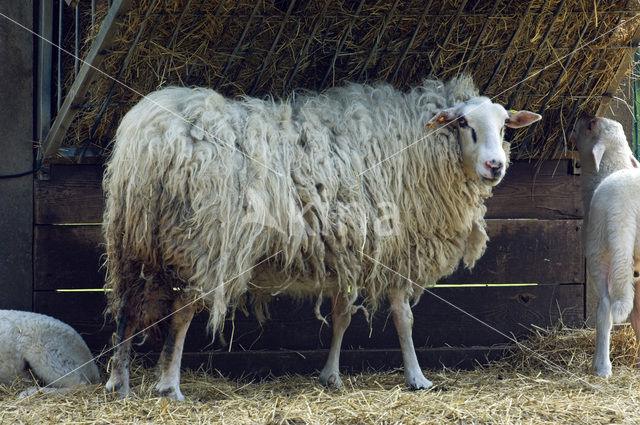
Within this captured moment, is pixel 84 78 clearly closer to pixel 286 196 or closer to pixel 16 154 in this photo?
pixel 16 154

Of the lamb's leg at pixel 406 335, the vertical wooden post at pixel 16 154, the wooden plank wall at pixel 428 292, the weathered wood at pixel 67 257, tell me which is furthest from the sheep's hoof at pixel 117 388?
the lamb's leg at pixel 406 335

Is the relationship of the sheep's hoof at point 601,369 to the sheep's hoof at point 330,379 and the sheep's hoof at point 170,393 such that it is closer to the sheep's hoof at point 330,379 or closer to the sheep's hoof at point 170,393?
the sheep's hoof at point 330,379

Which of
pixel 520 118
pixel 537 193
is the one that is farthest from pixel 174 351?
pixel 537 193

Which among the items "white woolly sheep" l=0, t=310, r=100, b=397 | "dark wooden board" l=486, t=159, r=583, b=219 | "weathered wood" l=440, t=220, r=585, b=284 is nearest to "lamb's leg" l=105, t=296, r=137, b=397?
"white woolly sheep" l=0, t=310, r=100, b=397

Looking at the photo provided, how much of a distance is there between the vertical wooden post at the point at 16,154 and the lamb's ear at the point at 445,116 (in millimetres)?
2588

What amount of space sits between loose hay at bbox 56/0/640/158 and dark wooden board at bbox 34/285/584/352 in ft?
3.88

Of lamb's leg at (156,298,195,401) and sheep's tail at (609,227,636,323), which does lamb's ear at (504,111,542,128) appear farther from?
lamb's leg at (156,298,195,401)

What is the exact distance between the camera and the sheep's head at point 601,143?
538 cm

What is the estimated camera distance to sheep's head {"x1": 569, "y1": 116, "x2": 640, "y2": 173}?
538 cm

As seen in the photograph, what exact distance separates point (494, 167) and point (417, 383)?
1.33 meters

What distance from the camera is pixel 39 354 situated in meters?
4.57

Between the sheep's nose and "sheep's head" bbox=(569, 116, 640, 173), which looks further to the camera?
"sheep's head" bbox=(569, 116, 640, 173)

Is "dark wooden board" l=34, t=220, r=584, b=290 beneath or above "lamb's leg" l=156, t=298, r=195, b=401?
above

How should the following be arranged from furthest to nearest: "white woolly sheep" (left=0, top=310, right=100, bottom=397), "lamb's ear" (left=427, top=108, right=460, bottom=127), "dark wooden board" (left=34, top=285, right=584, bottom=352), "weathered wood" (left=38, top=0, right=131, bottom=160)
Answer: "dark wooden board" (left=34, top=285, right=584, bottom=352) → "lamb's ear" (left=427, top=108, right=460, bottom=127) → "white woolly sheep" (left=0, top=310, right=100, bottom=397) → "weathered wood" (left=38, top=0, right=131, bottom=160)
